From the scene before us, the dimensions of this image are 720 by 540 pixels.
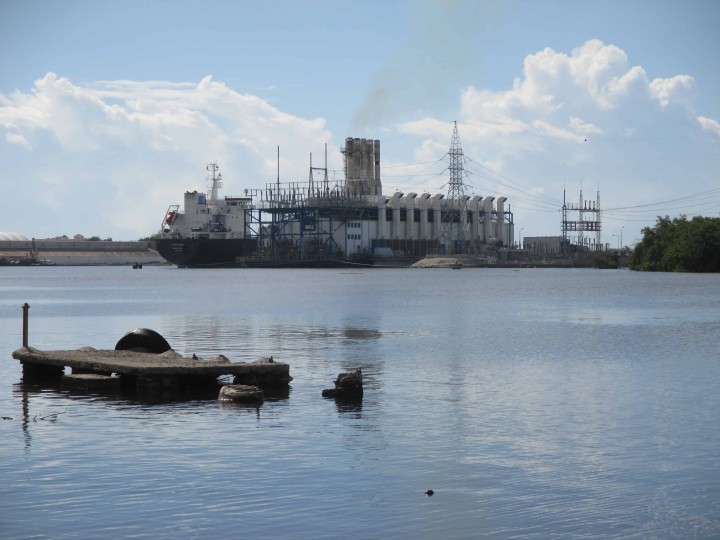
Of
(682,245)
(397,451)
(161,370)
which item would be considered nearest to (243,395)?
(161,370)

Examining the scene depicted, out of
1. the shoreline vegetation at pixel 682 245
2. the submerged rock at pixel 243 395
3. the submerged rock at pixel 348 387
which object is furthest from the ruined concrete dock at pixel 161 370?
the shoreline vegetation at pixel 682 245

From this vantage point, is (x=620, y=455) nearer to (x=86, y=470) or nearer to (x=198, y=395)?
(x=86, y=470)

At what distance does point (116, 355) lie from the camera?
31750 mm

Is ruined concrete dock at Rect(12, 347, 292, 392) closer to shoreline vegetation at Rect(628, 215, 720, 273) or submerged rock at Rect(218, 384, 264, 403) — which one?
submerged rock at Rect(218, 384, 264, 403)

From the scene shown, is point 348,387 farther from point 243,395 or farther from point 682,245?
point 682,245

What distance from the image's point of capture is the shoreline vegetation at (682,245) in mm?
149375

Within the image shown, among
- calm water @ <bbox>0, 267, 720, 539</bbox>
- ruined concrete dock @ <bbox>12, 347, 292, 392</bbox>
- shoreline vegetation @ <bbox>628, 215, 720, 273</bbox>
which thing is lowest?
calm water @ <bbox>0, 267, 720, 539</bbox>

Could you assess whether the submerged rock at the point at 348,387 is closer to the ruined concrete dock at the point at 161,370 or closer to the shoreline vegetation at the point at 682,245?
the ruined concrete dock at the point at 161,370

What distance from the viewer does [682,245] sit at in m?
155

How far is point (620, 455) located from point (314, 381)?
12.6 meters

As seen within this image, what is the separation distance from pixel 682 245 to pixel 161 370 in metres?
136

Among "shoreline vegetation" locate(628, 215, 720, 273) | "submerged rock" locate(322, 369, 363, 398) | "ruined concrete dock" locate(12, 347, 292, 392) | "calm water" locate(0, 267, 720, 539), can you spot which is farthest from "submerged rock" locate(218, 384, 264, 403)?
"shoreline vegetation" locate(628, 215, 720, 273)

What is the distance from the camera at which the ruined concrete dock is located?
28.8 m

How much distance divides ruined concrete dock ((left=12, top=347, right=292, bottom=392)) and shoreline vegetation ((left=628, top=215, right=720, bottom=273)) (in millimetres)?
128136
